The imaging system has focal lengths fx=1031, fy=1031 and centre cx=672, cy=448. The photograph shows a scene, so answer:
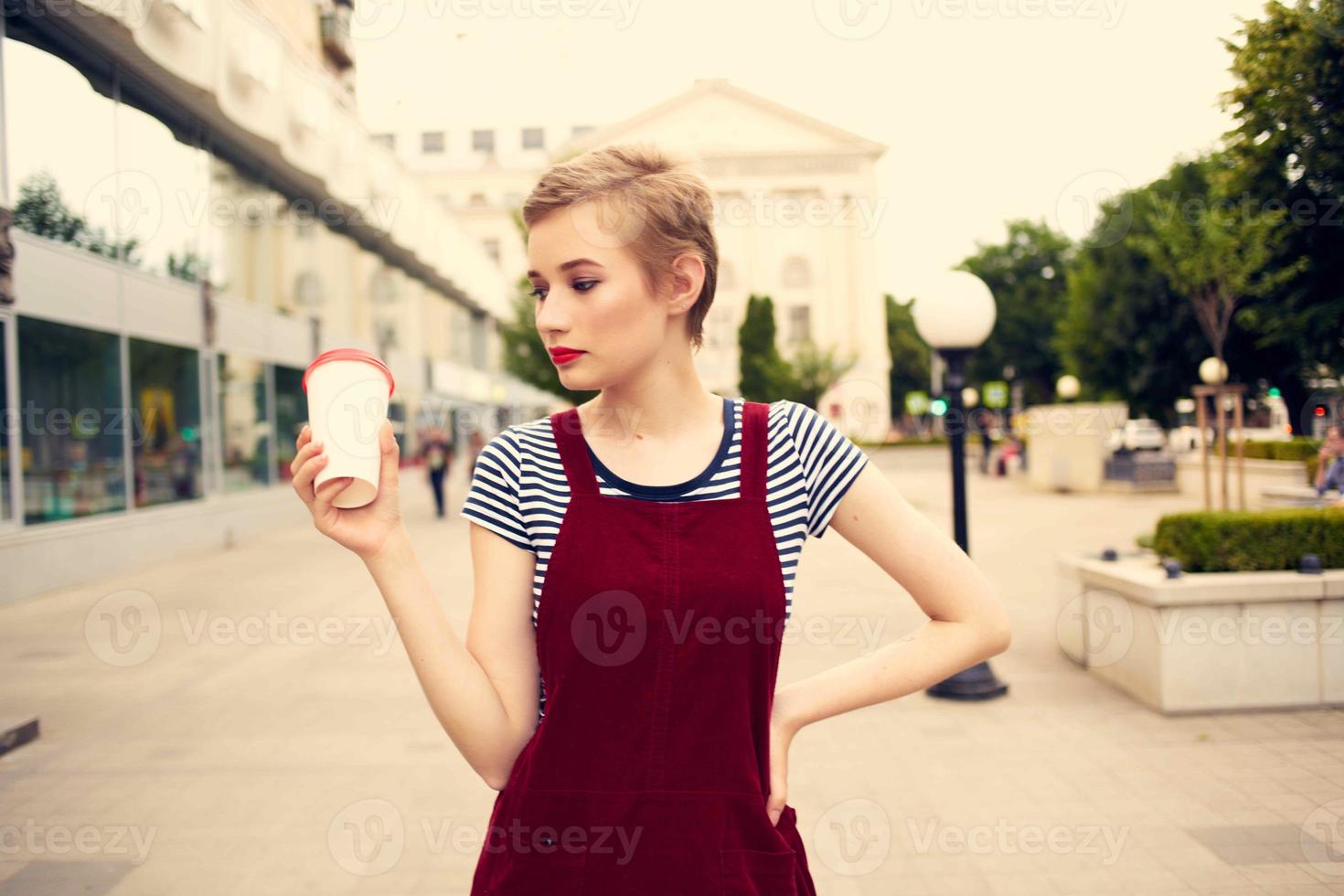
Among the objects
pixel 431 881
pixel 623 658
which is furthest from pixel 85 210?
pixel 623 658

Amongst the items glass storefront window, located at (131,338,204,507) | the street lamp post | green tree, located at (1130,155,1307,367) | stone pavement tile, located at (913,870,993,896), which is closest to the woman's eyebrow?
stone pavement tile, located at (913,870,993,896)

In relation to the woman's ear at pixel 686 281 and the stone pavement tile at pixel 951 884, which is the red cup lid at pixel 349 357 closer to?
the woman's ear at pixel 686 281

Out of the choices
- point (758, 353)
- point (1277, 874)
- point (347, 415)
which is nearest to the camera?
point (347, 415)

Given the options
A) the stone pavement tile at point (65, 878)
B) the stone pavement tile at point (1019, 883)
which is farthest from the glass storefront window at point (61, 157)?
the stone pavement tile at point (1019, 883)

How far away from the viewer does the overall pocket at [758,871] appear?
1.41 m

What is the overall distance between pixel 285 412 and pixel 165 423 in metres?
5.10

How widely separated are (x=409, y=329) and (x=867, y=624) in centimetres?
2217

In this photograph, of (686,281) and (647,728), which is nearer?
(647,728)

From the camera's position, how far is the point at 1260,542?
6.30m

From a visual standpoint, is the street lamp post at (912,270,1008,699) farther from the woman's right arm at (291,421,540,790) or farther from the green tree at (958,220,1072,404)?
the green tree at (958,220,1072,404)

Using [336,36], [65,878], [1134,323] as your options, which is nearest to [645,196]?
[65,878]

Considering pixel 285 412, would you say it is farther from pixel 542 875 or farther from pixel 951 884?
pixel 542 875

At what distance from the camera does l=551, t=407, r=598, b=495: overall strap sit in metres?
1.50

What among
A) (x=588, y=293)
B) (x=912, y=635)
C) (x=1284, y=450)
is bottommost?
(x=1284, y=450)
